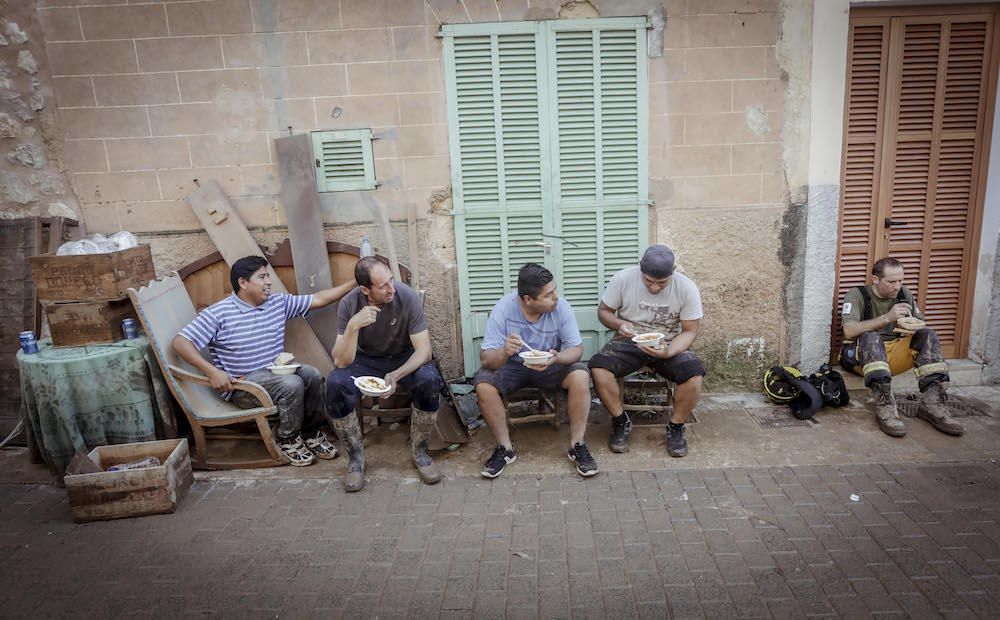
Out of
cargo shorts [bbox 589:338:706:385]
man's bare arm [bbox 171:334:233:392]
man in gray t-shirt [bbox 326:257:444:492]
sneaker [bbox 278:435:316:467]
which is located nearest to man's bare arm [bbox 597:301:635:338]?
cargo shorts [bbox 589:338:706:385]

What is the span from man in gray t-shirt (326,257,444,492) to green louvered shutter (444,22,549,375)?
870 mm

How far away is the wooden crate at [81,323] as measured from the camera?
4086 millimetres

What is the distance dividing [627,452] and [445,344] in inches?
69.2

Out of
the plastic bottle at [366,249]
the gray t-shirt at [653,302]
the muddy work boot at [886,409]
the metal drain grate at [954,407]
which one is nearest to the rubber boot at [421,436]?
the plastic bottle at [366,249]

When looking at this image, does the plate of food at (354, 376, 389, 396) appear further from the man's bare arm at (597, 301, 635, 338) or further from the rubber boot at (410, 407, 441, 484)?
the man's bare arm at (597, 301, 635, 338)

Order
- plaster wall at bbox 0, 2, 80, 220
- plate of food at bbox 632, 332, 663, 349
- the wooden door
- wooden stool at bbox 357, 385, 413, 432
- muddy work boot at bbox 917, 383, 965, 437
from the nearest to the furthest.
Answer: plate of food at bbox 632, 332, 663, 349, muddy work boot at bbox 917, 383, 965, 437, wooden stool at bbox 357, 385, 413, 432, plaster wall at bbox 0, 2, 80, 220, the wooden door

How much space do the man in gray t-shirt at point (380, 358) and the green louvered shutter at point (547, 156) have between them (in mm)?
877

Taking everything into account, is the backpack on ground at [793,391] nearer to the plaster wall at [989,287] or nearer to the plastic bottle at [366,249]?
the plaster wall at [989,287]

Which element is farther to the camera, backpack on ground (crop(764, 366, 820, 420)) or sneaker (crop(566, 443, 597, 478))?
backpack on ground (crop(764, 366, 820, 420))

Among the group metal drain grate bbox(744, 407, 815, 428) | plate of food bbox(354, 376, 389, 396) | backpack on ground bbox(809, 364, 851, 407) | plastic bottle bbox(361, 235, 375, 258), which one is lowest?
metal drain grate bbox(744, 407, 815, 428)

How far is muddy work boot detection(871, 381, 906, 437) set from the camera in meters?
4.32

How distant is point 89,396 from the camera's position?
4.02 metres

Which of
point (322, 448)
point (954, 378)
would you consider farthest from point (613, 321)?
point (954, 378)

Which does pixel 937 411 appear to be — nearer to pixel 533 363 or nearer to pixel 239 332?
pixel 533 363
